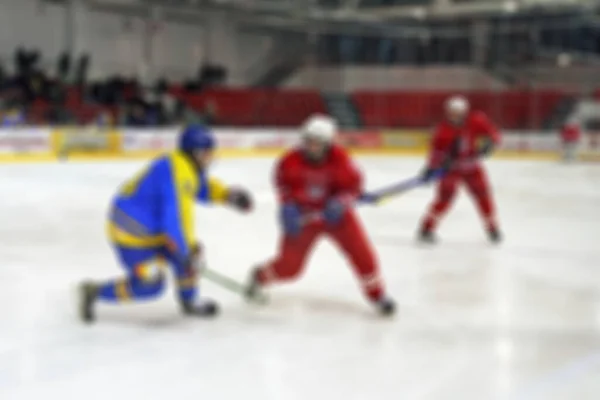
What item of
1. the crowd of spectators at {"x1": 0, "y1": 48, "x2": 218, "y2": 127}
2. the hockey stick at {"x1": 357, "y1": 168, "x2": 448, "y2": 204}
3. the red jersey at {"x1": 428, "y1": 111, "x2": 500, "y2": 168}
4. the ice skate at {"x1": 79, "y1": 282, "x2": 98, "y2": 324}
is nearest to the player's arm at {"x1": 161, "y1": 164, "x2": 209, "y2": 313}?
the ice skate at {"x1": 79, "y1": 282, "x2": 98, "y2": 324}

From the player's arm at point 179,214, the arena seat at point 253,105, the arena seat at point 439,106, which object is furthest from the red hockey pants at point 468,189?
the arena seat at point 253,105

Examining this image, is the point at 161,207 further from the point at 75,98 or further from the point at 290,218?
the point at 75,98

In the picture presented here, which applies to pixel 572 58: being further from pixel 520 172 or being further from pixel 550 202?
pixel 550 202

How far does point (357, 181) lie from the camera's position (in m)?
4.09

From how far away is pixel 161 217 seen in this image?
3691mm

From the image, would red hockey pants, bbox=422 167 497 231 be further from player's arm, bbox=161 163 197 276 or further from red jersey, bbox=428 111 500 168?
player's arm, bbox=161 163 197 276

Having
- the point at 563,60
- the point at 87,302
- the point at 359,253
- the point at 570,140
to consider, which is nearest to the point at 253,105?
the point at 570,140

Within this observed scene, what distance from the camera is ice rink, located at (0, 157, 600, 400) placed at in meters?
3.14

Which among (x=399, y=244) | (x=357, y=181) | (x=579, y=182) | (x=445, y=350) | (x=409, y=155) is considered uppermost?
(x=357, y=181)

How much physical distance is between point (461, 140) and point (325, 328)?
301 cm

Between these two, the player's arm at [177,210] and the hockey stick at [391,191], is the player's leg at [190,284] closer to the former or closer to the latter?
the player's arm at [177,210]

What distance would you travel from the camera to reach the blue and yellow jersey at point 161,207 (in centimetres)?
358

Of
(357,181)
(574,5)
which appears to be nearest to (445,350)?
(357,181)

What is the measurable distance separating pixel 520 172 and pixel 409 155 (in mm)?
5225
